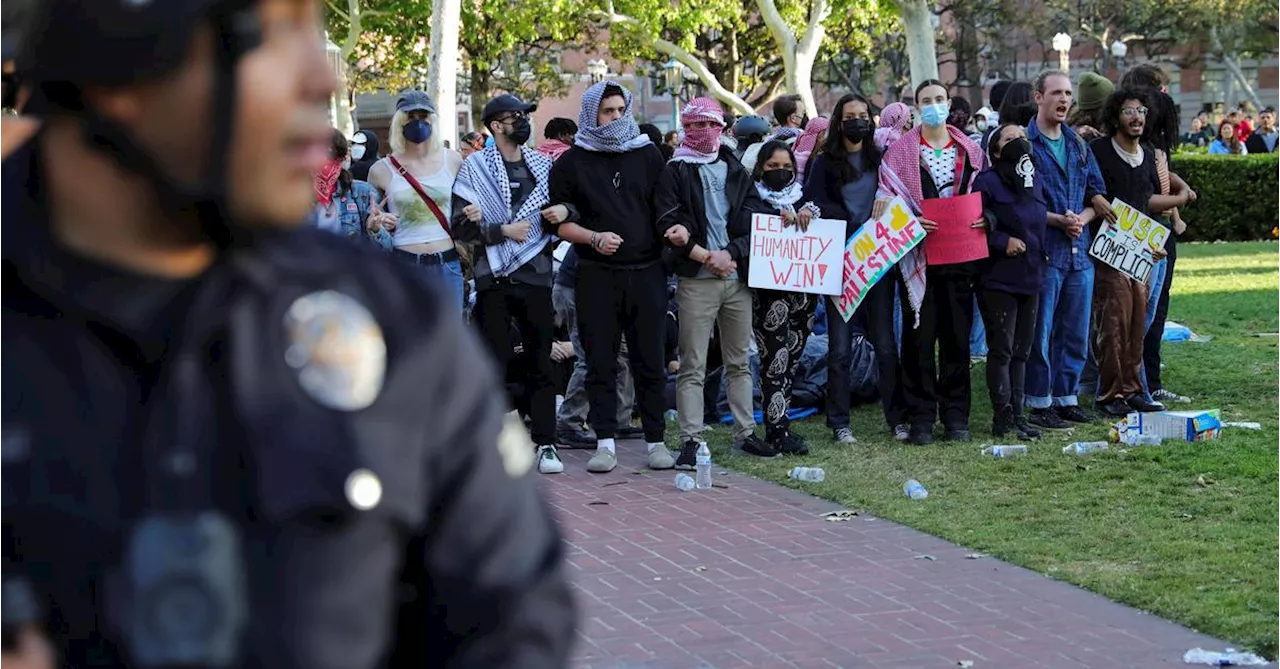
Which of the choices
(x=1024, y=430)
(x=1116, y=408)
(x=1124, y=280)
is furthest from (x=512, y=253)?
(x=1116, y=408)

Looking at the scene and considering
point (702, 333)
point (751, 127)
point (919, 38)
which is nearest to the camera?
point (702, 333)

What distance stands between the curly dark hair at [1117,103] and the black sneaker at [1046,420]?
1.86m

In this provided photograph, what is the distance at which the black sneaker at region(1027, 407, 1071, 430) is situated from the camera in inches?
440

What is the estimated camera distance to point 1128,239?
11.3 m

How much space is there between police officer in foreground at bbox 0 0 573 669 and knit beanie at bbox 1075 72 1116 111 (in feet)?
37.3

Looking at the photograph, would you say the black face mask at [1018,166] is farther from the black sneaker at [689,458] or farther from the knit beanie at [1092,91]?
the black sneaker at [689,458]

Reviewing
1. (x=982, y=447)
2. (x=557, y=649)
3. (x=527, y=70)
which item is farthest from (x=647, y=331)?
(x=527, y=70)

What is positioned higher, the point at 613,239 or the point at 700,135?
the point at 700,135

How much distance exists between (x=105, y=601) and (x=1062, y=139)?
10.1 meters

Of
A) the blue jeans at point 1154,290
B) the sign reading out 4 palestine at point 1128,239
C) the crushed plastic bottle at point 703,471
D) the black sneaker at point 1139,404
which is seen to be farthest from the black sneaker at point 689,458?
the blue jeans at point 1154,290

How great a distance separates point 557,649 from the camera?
1.72 meters

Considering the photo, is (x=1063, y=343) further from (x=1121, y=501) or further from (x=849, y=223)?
(x=1121, y=501)

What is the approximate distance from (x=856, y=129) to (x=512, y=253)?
2209mm

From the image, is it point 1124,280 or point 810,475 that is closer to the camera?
point 810,475
